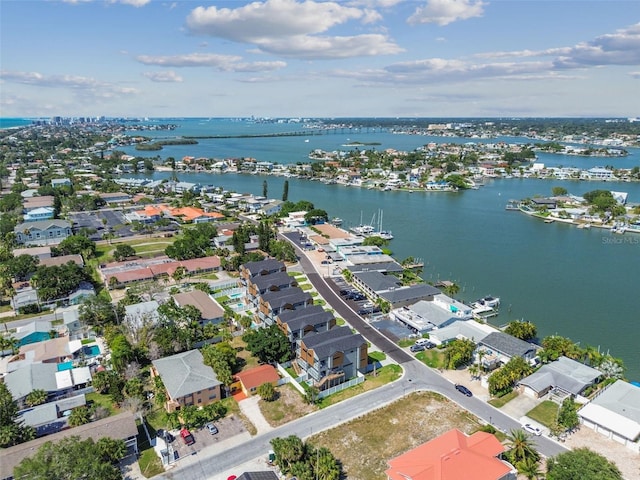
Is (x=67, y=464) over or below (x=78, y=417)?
over

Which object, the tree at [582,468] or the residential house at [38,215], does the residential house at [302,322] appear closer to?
the tree at [582,468]

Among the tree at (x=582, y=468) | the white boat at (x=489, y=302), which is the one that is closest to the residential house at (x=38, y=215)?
the white boat at (x=489, y=302)

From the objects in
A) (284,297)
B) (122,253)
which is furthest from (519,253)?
(122,253)

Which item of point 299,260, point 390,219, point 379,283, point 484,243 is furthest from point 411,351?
point 390,219

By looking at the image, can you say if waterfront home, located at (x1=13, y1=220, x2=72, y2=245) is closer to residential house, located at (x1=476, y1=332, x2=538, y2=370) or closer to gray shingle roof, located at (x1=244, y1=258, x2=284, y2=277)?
gray shingle roof, located at (x1=244, y1=258, x2=284, y2=277)

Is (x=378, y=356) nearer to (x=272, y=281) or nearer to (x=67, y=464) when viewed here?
(x=272, y=281)

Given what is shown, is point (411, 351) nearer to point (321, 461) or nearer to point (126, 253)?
point (321, 461)

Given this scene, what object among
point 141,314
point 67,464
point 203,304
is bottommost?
point 203,304

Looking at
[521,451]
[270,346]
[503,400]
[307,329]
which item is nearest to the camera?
[521,451]
